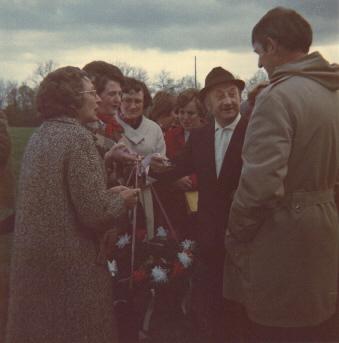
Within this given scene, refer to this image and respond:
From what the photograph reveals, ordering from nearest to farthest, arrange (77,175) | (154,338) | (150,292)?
1. (77,175)
2. (150,292)
3. (154,338)

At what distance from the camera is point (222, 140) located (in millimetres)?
3389

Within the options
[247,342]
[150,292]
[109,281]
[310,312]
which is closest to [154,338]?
[150,292]

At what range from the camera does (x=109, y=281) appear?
9.41 ft

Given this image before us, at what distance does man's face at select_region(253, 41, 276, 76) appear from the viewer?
9.06 ft

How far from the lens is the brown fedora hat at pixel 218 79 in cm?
351

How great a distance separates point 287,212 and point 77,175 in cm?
102

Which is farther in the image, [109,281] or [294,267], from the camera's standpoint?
[109,281]

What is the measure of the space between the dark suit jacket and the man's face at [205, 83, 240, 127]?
0.27 ft

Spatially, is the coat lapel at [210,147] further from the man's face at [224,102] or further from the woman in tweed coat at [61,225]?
the woman in tweed coat at [61,225]

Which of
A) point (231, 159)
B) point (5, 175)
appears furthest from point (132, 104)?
point (5, 175)

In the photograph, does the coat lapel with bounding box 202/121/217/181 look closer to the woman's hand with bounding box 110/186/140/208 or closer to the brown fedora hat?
the brown fedora hat

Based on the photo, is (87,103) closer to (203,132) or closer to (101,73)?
(203,132)

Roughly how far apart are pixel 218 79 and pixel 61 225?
58.1 inches

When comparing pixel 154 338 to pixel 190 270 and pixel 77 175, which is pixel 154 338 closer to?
pixel 190 270
